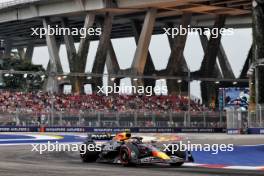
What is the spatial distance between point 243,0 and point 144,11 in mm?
13720

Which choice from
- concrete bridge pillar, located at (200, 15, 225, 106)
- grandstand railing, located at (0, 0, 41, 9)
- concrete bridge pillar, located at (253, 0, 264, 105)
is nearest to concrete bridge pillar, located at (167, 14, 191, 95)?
concrete bridge pillar, located at (200, 15, 225, 106)

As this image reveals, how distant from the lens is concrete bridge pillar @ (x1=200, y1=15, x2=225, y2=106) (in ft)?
258

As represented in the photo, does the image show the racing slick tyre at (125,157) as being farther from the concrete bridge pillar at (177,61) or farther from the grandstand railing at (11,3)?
the grandstand railing at (11,3)

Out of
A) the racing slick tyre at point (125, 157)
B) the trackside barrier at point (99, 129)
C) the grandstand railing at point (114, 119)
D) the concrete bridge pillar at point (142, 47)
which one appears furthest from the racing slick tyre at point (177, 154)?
the concrete bridge pillar at point (142, 47)

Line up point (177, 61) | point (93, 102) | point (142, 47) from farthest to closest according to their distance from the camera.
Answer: point (177, 61) < point (142, 47) < point (93, 102)

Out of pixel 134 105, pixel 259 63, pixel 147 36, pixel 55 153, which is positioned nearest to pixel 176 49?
pixel 147 36

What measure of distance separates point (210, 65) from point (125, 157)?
63251 millimetres

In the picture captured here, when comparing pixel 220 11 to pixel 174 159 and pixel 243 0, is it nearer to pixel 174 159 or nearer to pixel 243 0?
pixel 243 0

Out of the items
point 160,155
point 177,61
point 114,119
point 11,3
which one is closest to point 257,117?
point 114,119

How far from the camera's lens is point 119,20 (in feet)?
283

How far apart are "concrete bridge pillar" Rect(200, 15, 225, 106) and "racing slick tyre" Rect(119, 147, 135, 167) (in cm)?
5996

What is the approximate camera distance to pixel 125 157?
19359 millimetres

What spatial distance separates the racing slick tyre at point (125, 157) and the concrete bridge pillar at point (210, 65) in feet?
197

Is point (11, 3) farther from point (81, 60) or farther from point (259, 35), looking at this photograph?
point (259, 35)
